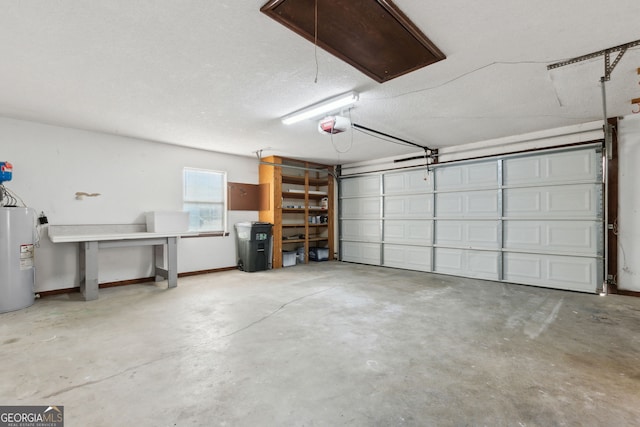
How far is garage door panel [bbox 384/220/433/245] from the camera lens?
20.5 ft

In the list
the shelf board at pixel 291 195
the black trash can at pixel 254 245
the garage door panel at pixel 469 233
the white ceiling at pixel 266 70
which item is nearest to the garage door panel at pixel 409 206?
the garage door panel at pixel 469 233

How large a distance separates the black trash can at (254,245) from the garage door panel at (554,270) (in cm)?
474

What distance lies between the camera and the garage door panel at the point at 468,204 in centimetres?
537

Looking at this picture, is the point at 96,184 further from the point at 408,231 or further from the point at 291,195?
the point at 408,231

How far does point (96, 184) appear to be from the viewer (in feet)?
15.7

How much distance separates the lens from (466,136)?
5176 millimetres

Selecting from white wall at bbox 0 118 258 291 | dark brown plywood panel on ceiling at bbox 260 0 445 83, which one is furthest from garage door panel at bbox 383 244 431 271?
dark brown plywood panel on ceiling at bbox 260 0 445 83

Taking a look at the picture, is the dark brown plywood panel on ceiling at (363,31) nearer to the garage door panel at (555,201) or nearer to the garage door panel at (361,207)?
the garage door panel at (555,201)

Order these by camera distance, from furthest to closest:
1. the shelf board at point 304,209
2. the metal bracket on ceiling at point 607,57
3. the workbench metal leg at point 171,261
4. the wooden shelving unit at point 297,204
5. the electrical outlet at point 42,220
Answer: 1. the shelf board at point 304,209
2. the wooden shelving unit at point 297,204
3. the workbench metal leg at point 171,261
4. the electrical outlet at point 42,220
5. the metal bracket on ceiling at point 607,57

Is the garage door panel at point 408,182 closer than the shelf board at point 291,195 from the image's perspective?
Yes

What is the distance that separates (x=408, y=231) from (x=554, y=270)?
104 inches

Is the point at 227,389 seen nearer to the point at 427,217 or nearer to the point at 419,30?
the point at 419,30

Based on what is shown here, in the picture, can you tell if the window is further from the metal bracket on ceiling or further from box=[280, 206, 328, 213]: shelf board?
the metal bracket on ceiling

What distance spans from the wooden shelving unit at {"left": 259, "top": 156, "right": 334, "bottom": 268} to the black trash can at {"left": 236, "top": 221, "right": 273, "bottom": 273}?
0.32 meters
